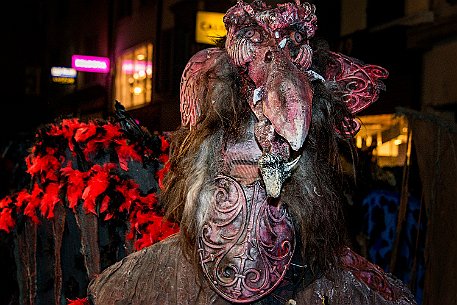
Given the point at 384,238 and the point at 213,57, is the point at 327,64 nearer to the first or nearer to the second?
the point at 213,57

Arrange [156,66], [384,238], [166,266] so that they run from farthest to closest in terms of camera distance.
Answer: [384,238], [156,66], [166,266]

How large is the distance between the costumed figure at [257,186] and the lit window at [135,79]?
156 cm

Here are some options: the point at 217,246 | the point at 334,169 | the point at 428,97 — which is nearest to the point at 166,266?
the point at 217,246

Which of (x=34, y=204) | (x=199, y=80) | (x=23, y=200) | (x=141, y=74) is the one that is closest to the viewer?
(x=199, y=80)

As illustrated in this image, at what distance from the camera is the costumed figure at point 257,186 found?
1.92m

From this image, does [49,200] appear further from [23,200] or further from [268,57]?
[268,57]

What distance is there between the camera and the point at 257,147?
1964 mm

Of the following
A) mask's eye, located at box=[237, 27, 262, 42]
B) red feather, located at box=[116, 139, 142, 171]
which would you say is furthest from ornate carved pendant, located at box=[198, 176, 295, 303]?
red feather, located at box=[116, 139, 142, 171]

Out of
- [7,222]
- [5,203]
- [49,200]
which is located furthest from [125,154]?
[5,203]

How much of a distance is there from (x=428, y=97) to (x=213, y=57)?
799 centimetres

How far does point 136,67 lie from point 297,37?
256cm

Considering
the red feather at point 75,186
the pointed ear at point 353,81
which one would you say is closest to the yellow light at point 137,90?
the red feather at point 75,186

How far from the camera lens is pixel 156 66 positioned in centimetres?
376

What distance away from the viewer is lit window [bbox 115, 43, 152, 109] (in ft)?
12.8
